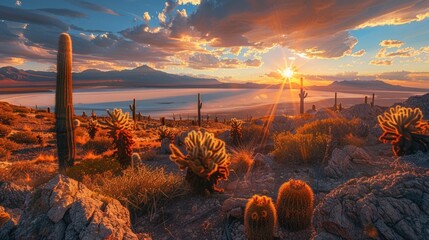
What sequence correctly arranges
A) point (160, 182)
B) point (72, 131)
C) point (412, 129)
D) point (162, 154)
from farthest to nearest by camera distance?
point (162, 154), point (72, 131), point (412, 129), point (160, 182)

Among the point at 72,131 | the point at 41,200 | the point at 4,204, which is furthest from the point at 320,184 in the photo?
the point at 72,131

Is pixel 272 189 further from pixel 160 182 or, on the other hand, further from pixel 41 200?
pixel 41 200

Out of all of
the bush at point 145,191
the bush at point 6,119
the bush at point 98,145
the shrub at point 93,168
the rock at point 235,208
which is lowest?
the bush at point 98,145

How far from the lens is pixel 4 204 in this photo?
7137 millimetres

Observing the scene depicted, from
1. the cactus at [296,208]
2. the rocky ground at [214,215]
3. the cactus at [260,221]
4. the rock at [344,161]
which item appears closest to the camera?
the rocky ground at [214,215]

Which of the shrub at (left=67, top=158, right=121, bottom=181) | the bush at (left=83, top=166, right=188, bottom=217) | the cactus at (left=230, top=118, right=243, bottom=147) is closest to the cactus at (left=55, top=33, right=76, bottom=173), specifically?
the shrub at (left=67, top=158, right=121, bottom=181)

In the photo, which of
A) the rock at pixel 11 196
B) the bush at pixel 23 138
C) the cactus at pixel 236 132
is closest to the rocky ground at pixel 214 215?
the rock at pixel 11 196

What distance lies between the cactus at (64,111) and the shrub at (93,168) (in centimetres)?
148

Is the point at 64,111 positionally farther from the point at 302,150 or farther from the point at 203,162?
the point at 302,150

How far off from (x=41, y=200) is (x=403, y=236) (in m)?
4.79

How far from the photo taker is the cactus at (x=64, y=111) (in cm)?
1072

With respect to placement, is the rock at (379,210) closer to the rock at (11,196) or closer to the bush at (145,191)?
the bush at (145,191)

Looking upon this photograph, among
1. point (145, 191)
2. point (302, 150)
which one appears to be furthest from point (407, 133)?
point (145, 191)

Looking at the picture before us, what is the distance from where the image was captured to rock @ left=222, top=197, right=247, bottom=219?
514 centimetres
